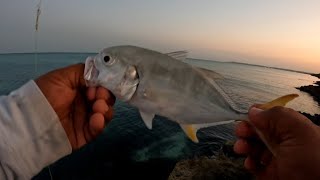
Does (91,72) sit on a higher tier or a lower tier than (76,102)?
higher

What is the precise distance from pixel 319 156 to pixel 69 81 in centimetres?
337

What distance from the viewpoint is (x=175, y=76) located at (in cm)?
363

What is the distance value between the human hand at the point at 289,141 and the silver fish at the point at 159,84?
1.41ft

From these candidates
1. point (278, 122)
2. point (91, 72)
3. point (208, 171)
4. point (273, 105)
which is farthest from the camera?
point (208, 171)

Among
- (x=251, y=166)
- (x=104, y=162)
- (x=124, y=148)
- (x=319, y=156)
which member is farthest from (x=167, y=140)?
(x=319, y=156)

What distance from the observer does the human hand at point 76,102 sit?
3904mm

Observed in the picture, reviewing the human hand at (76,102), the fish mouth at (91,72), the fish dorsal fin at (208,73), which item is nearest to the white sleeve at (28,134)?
the human hand at (76,102)

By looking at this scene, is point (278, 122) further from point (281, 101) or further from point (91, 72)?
point (91, 72)

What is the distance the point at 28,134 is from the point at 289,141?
3.14 meters

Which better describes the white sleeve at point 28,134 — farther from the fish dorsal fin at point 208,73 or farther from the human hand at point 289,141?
the human hand at point 289,141

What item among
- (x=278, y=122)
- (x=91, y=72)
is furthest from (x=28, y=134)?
(x=278, y=122)

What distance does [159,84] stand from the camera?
3.58 m

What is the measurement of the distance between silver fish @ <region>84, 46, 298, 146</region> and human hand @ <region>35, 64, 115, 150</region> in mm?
351

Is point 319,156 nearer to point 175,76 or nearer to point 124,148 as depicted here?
point 175,76
